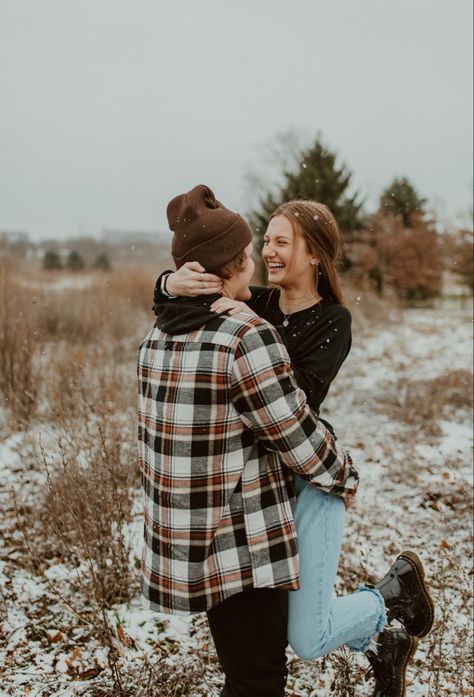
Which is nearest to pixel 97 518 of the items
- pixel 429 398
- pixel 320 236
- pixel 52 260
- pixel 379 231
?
pixel 320 236

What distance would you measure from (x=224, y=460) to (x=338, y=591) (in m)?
1.95

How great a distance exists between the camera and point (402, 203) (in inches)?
781

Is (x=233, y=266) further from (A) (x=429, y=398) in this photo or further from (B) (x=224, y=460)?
(A) (x=429, y=398)

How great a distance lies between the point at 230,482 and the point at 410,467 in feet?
12.6

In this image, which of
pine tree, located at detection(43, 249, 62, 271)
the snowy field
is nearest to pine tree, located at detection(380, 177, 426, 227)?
the snowy field

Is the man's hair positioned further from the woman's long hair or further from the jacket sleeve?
the woman's long hair

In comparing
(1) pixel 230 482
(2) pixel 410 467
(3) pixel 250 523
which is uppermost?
(1) pixel 230 482

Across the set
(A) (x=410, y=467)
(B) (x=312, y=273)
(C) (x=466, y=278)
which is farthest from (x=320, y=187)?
(B) (x=312, y=273)

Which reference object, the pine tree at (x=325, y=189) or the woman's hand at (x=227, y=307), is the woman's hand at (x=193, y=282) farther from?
the pine tree at (x=325, y=189)

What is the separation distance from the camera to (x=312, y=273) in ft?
6.64

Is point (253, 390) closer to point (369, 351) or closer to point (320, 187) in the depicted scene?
point (369, 351)

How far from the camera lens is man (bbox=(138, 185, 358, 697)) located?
4.60 ft

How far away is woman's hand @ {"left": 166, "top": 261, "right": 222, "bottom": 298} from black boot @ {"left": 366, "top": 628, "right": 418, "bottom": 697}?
61.5 inches

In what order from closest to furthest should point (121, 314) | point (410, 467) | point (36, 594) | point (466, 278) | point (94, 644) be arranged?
1. point (94, 644)
2. point (36, 594)
3. point (410, 467)
4. point (121, 314)
5. point (466, 278)
